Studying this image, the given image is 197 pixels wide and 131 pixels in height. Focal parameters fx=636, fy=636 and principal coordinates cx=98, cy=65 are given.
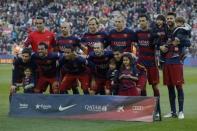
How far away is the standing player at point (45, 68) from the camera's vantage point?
14.4 m

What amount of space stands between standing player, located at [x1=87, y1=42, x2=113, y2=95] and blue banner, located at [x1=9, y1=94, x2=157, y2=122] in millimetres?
1157

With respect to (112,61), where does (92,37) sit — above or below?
above

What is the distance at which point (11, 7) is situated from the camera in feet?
166

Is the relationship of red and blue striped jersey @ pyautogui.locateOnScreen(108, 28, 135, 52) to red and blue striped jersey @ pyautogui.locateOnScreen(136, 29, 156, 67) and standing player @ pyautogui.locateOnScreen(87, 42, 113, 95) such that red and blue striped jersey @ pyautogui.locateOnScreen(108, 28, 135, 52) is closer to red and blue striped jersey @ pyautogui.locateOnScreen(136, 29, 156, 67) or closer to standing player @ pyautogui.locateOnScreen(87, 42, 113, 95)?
red and blue striped jersey @ pyautogui.locateOnScreen(136, 29, 156, 67)

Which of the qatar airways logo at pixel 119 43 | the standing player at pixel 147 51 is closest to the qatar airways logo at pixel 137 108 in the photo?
the standing player at pixel 147 51

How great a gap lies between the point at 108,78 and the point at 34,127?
2.59 m

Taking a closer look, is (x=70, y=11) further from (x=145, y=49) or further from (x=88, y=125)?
(x=88, y=125)

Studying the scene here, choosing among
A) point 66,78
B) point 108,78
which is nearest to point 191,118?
point 108,78

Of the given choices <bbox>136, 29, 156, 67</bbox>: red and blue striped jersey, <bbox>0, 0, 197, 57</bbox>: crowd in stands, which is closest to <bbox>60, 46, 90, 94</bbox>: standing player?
<bbox>136, 29, 156, 67</bbox>: red and blue striped jersey

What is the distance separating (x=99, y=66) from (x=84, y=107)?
1.34m

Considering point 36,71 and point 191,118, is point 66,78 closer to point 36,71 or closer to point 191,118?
point 36,71

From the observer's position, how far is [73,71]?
14.5 metres

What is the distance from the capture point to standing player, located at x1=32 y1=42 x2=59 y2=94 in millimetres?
14363

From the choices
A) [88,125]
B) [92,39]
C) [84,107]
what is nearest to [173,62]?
[92,39]
